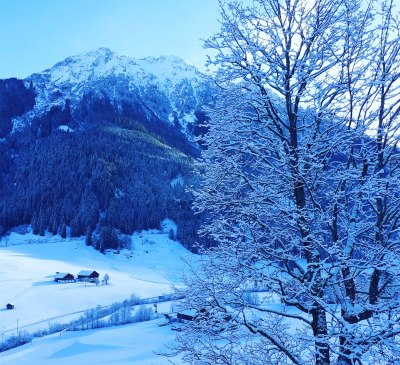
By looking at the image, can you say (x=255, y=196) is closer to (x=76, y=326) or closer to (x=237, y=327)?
(x=237, y=327)

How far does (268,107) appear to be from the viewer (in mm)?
5746

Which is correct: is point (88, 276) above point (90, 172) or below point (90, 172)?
below

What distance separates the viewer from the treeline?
113500mm

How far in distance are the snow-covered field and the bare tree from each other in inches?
43.3

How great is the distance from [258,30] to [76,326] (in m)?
47.5

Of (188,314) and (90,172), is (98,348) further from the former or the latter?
(90,172)

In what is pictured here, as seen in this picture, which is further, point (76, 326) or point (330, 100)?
point (76, 326)

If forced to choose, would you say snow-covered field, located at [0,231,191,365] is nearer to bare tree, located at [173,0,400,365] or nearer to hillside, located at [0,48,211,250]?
bare tree, located at [173,0,400,365]

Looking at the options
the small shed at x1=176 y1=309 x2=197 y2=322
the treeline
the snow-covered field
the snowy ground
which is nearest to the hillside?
the treeline

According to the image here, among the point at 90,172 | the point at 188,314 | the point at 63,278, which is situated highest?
the point at 90,172

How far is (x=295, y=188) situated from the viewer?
5.53 metres

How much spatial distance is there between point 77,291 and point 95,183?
69439mm

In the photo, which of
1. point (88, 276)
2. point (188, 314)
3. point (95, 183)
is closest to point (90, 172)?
point (95, 183)

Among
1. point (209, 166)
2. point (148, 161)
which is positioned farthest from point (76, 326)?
point (148, 161)
